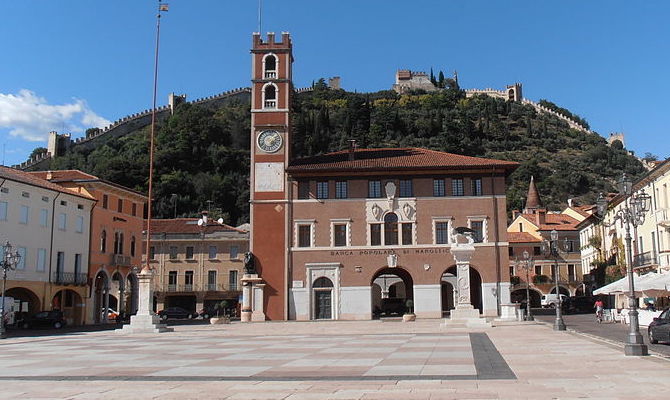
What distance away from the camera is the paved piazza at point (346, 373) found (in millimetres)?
11055

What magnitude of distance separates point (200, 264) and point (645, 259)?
1789 inches

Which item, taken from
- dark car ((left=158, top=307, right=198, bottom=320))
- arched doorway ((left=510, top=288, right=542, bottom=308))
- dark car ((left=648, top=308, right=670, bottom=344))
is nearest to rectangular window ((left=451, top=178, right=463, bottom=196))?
dark car ((left=648, top=308, right=670, bottom=344))

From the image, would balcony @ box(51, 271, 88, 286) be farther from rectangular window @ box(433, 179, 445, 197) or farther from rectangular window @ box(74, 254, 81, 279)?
rectangular window @ box(433, 179, 445, 197)

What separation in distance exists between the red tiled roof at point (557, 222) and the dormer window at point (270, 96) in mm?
43464

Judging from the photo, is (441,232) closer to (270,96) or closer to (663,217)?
(663,217)

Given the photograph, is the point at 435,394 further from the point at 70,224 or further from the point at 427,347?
the point at 70,224

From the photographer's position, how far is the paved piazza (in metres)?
11.1

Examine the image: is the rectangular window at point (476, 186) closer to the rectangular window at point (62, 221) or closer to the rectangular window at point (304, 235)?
the rectangular window at point (304, 235)

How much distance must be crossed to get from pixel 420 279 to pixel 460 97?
147423 mm

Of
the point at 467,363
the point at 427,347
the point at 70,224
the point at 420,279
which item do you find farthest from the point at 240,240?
the point at 467,363

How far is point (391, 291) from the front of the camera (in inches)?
2906

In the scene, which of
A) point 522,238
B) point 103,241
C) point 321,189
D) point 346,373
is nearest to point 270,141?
point 321,189

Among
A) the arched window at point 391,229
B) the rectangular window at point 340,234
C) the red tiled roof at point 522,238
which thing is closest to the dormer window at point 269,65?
the rectangular window at point 340,234

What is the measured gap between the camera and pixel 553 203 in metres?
128
